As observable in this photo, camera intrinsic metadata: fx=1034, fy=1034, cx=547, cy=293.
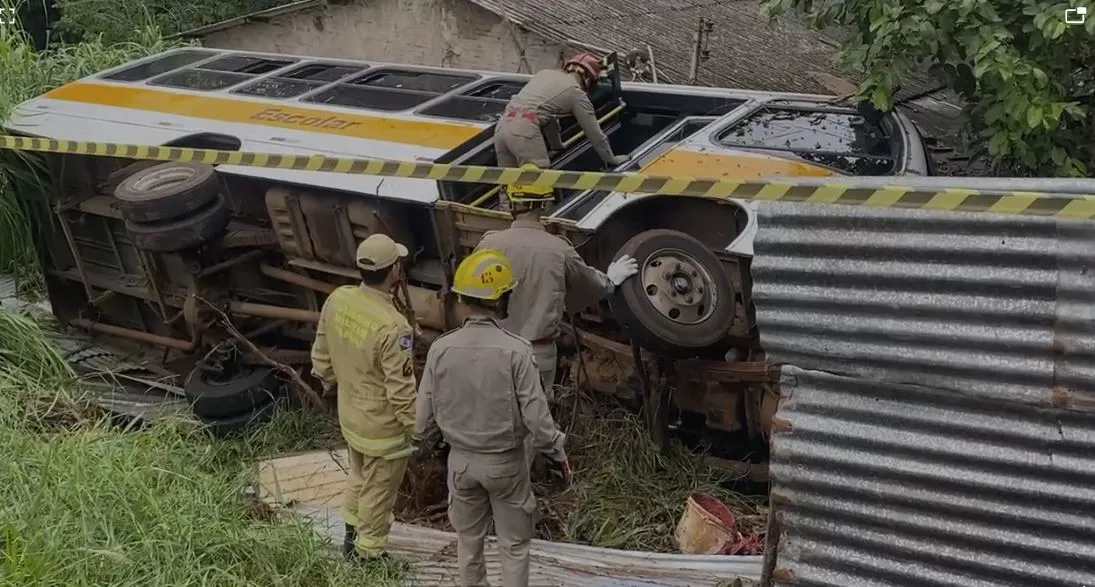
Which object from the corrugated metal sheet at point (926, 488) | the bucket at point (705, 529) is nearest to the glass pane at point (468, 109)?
the bucket at point (705, 529)

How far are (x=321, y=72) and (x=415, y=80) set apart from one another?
856 millimetres

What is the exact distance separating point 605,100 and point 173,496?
3.44m

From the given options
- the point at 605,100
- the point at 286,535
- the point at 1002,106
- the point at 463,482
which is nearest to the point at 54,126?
the point at 605,100

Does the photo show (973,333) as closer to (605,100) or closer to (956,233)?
(956,233)

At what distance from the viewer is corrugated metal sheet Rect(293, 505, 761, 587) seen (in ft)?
12.5

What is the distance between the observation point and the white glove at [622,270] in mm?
4387

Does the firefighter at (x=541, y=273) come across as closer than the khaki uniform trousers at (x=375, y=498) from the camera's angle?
No

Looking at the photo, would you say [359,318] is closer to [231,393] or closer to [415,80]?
[231,393]

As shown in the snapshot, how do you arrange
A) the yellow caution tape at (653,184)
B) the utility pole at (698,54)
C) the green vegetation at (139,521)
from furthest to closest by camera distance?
the utility pole at (698,54)
the green vegetation at (139,521)
the yellow caution tape at (653,184)

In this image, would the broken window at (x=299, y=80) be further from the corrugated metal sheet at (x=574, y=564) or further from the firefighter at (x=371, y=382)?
the corrugated metal sheet at (x=574, y=564)

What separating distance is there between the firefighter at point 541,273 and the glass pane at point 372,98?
207 centimetres

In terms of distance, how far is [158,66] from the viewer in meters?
8.07

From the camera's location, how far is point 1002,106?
14.5ft

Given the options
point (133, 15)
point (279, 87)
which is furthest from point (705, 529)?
point (133, 15)
